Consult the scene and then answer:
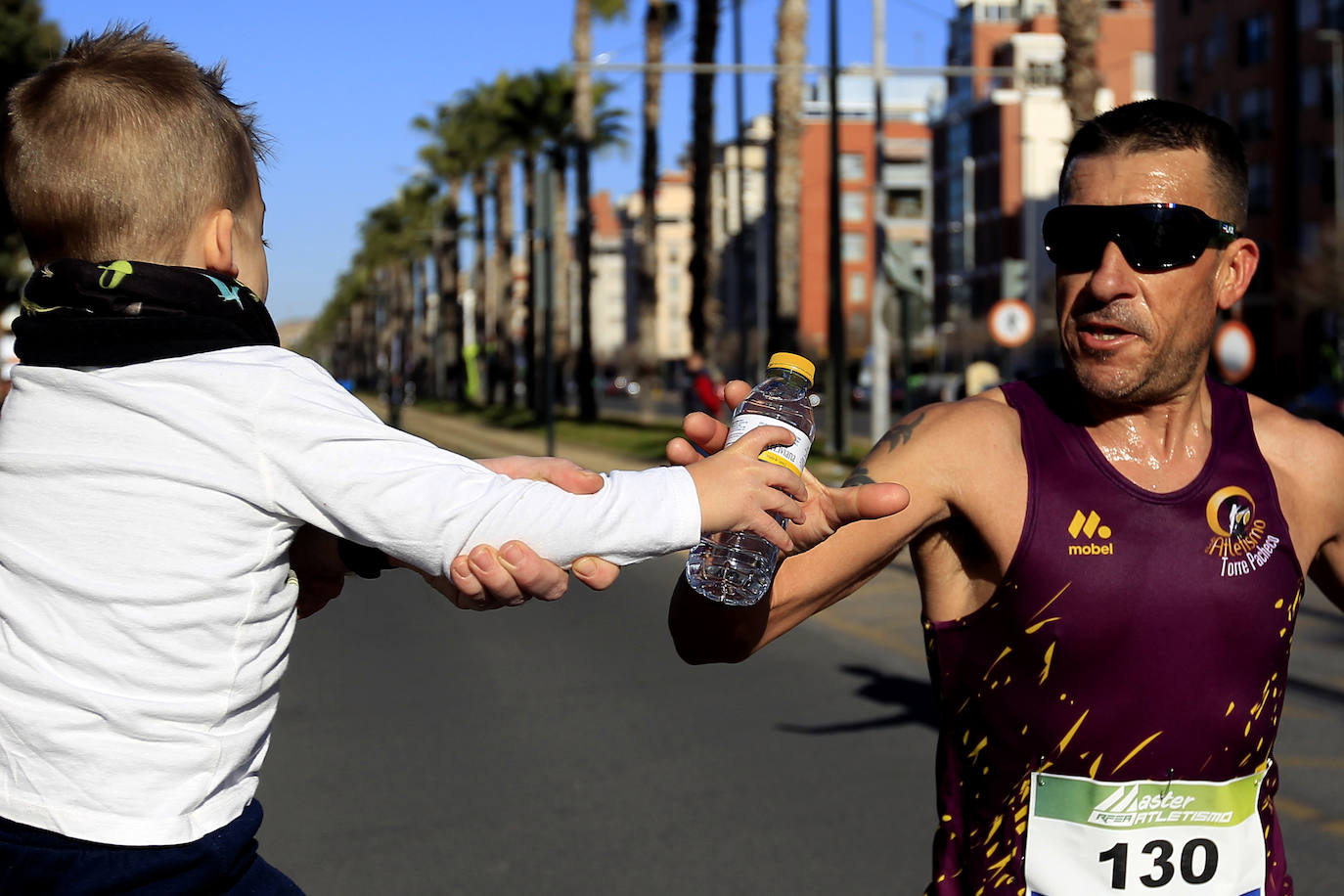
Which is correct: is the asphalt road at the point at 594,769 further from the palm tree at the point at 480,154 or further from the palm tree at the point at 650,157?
the palm tree at the point at 480,154

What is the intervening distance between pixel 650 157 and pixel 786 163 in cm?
1088

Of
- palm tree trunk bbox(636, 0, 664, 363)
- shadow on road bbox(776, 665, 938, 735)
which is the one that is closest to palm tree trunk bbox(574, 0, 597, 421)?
palm tree trunk bbox(636, 0, 664, 363)

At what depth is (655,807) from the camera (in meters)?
6.28

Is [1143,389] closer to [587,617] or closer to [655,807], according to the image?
[655,807]

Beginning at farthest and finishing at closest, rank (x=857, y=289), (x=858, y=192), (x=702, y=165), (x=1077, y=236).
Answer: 1. (x=858, y=192)
2. (x=857, y=289)
3. (x=702, y=165)
4. (x=1077, y=236)

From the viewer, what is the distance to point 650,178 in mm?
37281

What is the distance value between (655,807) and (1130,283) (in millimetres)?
3852

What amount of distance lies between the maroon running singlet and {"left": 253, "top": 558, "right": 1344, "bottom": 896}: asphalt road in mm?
2732

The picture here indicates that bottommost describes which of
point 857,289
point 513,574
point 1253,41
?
point 857,289

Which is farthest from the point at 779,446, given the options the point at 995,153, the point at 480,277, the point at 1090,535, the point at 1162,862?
the point at 995,153

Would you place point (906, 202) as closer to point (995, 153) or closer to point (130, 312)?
point (995, 153)

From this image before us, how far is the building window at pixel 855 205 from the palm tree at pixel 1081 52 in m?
99.2

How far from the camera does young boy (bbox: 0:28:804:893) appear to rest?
2123mm

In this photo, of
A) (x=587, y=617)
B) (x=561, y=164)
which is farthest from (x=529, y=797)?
(x=561, y=164)
